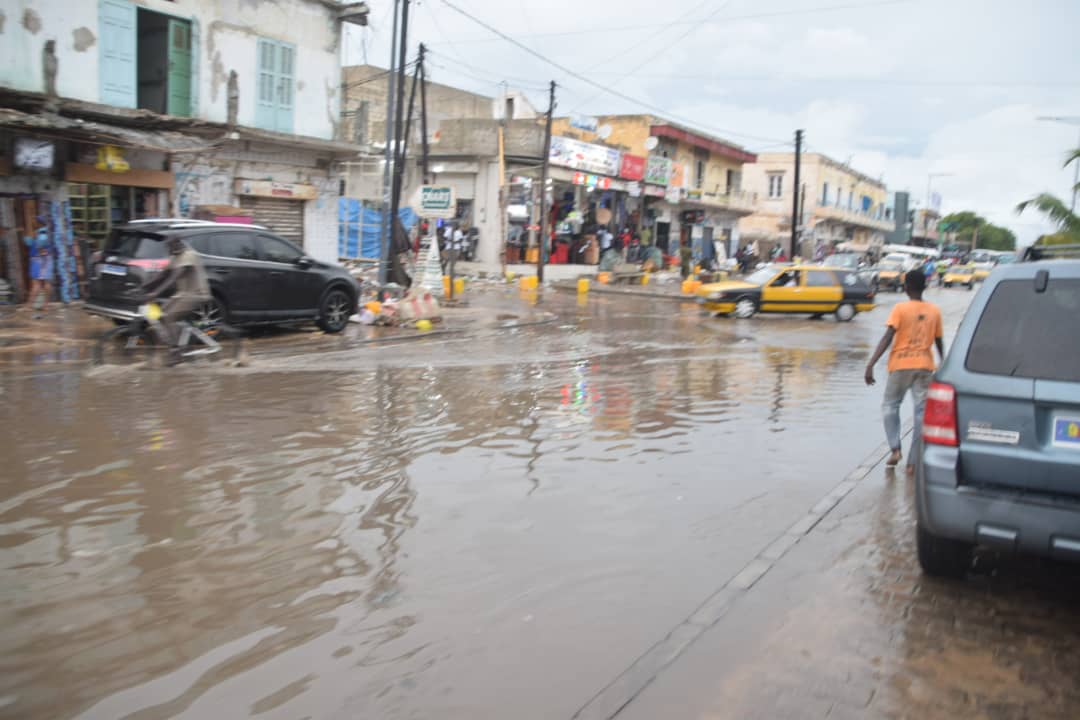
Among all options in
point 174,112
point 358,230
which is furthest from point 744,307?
point 358,230

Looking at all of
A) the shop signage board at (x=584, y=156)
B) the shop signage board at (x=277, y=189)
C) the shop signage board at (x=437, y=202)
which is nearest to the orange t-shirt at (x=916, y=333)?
the shop signage board at (x=437, y=202)

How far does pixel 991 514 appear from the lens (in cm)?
428

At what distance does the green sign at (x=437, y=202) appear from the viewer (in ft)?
66.2

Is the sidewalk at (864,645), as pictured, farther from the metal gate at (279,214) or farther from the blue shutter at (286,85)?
the blue shutter at (286,85)

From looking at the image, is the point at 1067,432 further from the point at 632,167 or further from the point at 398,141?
the point at 632,167

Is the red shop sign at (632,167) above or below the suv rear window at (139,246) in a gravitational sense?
above

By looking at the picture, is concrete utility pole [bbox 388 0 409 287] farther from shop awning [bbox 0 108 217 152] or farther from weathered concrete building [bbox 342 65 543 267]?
weathered concrete building [bbox 342 65 543 267]

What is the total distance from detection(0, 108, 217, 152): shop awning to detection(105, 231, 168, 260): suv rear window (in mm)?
4028

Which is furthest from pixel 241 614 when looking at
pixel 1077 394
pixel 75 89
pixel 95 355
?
pixel 75 89

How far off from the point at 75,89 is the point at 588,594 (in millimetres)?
17660

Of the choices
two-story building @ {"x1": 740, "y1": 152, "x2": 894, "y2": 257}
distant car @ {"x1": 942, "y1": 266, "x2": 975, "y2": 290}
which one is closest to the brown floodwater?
distant car @ {"x1": 942, "y1": 266, "x2": 975, "y2": 290}

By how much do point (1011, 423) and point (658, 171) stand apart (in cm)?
3800

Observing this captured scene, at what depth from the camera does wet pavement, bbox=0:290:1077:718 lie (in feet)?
11.9

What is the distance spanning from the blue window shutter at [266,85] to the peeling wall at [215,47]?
6.1 inches
